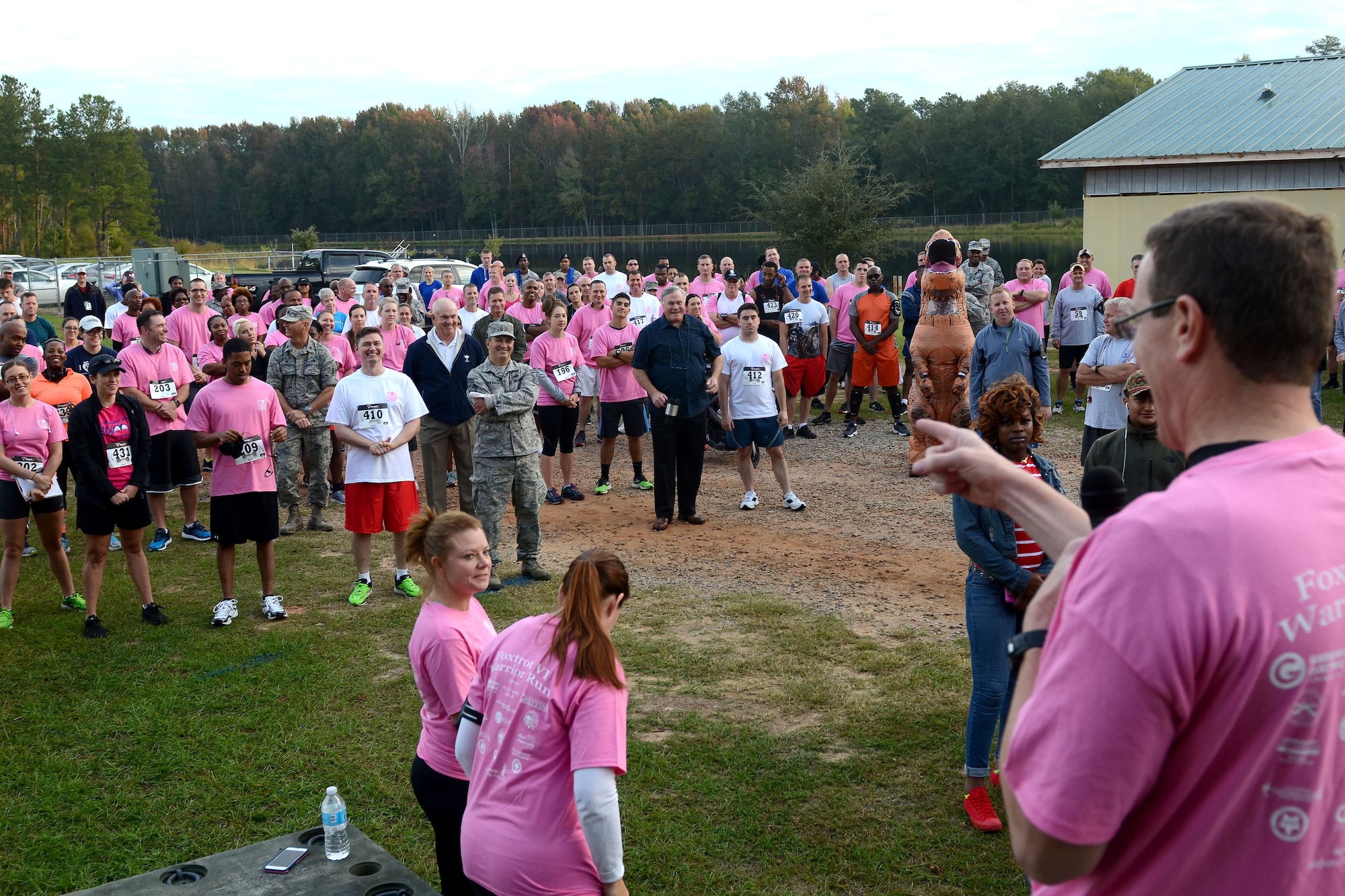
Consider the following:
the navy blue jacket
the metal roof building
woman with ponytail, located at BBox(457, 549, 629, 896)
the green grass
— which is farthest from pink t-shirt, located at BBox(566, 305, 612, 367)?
the metal roof building

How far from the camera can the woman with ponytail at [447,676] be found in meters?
3.75

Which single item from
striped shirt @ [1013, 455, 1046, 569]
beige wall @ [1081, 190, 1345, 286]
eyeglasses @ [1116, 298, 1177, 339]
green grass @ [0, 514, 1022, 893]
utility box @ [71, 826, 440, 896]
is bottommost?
green grass @ [0, 514, 1022, 893]

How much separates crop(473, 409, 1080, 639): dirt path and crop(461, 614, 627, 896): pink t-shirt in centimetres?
464

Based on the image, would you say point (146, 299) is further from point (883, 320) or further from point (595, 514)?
point (883, 320)

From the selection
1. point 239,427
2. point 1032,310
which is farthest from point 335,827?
point 1032,310

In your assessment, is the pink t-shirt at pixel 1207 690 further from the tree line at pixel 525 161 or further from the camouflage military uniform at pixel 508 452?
the tree line at pixel 525 161

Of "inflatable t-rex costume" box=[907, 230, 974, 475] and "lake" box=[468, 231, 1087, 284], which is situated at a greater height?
"lake" box=[468, 231, 1087, 284]

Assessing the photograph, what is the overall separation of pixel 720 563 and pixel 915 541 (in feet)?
5.85

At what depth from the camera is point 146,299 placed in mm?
13211

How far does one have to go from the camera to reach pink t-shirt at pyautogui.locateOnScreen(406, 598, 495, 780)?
375 centimetres

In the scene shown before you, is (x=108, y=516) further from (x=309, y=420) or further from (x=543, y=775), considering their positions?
(x=543, y=775)

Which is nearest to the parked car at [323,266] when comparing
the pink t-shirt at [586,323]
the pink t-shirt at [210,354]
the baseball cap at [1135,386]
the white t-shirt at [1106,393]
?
the pink t-shirt at [210,354]

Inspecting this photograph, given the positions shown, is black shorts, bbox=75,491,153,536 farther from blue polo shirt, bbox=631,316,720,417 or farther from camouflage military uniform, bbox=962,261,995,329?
camouflage military uniform, bbox=962,261,995,329

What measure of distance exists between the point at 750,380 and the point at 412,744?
18.4 ft
